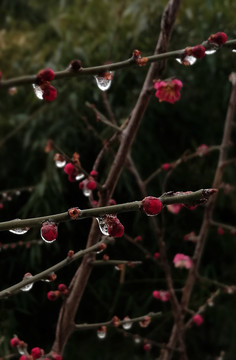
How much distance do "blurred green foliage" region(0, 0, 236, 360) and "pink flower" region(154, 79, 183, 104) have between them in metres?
0.76

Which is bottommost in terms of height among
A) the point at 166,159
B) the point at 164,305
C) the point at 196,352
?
the point at 196,352

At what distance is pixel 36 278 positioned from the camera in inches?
23.2

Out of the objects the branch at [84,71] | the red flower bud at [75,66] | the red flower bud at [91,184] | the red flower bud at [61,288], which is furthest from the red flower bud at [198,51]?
the red flower bud at [61,288]

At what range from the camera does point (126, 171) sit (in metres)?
1.70

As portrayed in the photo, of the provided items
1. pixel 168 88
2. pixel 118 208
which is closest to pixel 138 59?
pixel 118 208

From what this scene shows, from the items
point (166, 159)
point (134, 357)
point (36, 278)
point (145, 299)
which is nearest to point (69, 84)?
point (166, 159)

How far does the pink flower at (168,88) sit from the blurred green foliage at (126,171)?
0.76 metres

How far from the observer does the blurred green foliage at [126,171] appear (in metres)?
1.65

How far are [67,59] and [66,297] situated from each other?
1165 mm

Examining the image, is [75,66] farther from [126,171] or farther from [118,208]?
[126,171]

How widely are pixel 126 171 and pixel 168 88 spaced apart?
91 centimetres

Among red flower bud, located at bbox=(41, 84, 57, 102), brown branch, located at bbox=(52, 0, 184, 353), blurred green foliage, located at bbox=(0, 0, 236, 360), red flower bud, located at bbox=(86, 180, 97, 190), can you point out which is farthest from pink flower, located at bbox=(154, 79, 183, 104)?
blurred green foliage, located at bbox=(0, 0, 236, 360)

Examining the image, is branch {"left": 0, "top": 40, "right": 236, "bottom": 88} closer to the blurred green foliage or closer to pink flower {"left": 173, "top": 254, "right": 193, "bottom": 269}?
pink flower {"left": 173, "top": 254, "right": 193, "bottom": 269}

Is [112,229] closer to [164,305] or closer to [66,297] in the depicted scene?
[66,297]
